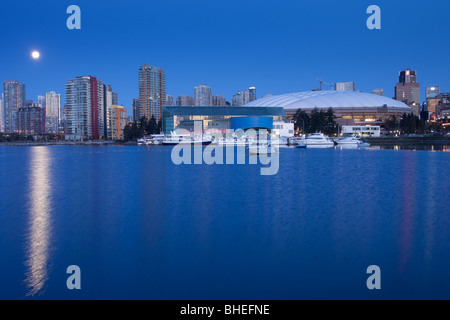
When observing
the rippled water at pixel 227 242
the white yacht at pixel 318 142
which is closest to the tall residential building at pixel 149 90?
the white yacht at pixel 318 142

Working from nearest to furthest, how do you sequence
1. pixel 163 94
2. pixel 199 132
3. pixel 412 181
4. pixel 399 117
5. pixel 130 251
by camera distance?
1. pixel 130 251
2. pixel 412 181
3. pixel 199 132
4. pixel 399 117
5. pixel 163 94

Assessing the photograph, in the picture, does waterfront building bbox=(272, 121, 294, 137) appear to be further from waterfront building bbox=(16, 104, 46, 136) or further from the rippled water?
waterfront building bbox=(16, 104, 46, 136)

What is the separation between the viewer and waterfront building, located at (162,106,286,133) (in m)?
78.8

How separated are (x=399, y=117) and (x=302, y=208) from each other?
8129 centimetres

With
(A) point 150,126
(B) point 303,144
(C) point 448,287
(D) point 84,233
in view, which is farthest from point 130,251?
(A) point 150,126

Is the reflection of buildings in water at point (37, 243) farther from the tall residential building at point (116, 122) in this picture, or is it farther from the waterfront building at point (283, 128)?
the tall residential building at point (116, 122)

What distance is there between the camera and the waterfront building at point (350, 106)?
3226 inches

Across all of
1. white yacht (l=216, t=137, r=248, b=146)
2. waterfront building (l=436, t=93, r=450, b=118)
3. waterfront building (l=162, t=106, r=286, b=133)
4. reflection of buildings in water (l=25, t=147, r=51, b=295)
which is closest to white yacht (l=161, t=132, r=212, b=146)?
white yacht (l=216, t=137, r=248, b=146)

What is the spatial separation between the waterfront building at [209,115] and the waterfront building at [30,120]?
3608 inches

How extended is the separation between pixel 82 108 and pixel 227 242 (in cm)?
13248

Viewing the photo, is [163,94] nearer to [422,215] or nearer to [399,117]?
[399,117]
